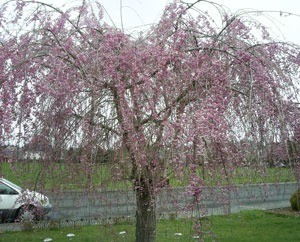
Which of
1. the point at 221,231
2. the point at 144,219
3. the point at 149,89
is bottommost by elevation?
the point at 221,231

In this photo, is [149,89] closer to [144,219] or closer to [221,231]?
[144,219]

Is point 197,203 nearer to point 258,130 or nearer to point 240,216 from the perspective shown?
point 258,130

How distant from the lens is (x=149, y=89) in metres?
3.86

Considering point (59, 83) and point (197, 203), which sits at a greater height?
point (59, 83)

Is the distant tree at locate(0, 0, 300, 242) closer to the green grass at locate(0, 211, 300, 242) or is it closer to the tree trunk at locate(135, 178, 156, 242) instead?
the tree trunk at locate(135, 178, 156, 242)

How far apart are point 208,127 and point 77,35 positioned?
2.26 meters

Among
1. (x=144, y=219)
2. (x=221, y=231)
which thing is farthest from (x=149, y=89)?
(x=221, y=231)

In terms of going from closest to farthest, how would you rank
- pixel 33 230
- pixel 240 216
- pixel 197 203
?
pixel 197 203, pixel 33 230, pixel 240 216

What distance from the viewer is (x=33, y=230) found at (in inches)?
343

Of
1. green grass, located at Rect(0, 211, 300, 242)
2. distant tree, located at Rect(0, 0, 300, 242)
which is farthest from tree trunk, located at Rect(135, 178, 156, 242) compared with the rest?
green grass, located at Rect(0, 211, 300, 242)

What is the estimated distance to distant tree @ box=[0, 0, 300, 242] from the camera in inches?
147

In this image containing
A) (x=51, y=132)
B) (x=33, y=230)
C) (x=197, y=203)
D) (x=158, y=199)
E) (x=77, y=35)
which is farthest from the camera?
(x=33, y=230)

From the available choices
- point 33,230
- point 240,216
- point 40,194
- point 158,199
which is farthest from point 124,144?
point 240,216

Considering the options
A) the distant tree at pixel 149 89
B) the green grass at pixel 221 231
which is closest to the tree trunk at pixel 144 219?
the distant tree at pixel 149 89
